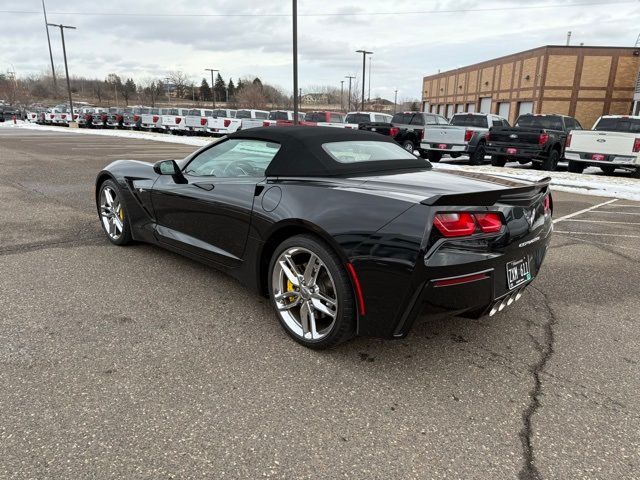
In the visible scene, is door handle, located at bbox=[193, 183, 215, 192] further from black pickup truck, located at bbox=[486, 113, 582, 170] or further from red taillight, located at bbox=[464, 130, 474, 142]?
red taillight, located at bbox=[464, 130, 474, 142]

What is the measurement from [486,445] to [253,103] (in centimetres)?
7495

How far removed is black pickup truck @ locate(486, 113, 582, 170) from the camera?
43.9ft

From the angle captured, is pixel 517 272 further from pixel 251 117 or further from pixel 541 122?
pixel 251 117

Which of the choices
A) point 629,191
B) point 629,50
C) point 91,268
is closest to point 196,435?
point 91,268

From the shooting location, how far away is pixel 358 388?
8.55 feet

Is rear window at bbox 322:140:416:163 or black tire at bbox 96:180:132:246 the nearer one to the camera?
rear window at bbox 322:140:416:163

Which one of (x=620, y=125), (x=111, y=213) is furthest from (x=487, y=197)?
(x=620, y=125)

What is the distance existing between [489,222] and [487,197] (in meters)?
0.14

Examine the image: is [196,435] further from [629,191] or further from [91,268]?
[629,191]

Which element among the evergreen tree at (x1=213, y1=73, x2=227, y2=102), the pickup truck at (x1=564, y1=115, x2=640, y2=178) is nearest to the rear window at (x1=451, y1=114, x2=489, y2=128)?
the pickup truck at (x1=564, y1=115, x2=640, y2=178)

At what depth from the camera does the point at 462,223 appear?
2506mm

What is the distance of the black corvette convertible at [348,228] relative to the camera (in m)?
2.49

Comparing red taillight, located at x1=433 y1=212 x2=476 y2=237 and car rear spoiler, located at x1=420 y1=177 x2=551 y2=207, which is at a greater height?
car rear spoiler, located at x1=420 y1=177 x2=551 y2=207

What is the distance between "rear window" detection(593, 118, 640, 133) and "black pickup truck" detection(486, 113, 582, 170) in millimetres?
989
